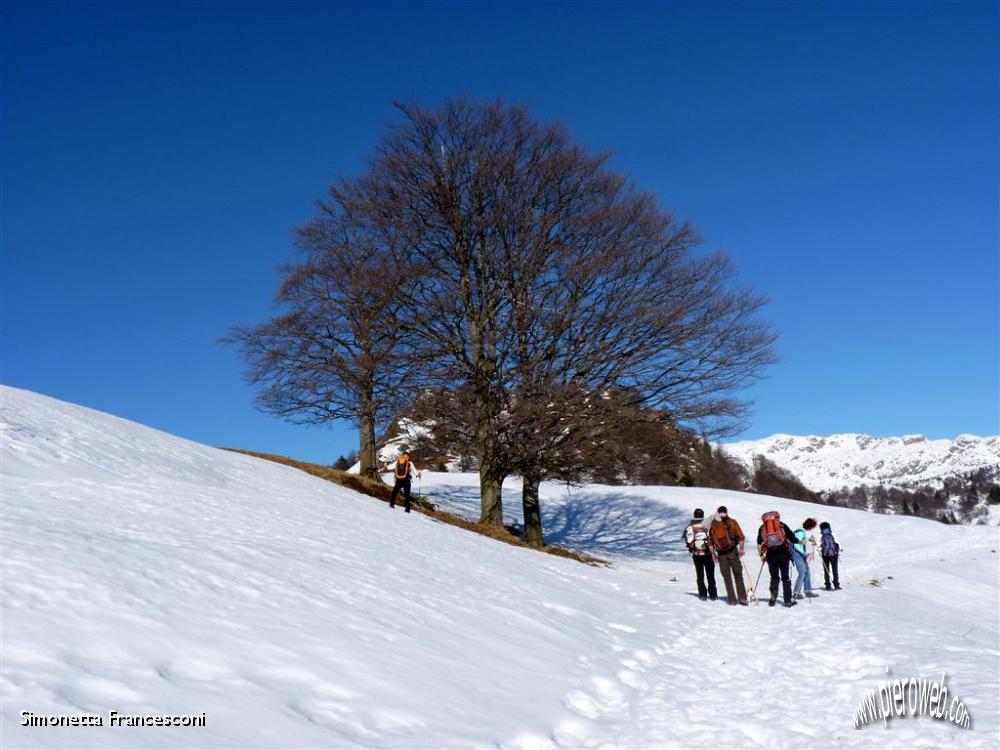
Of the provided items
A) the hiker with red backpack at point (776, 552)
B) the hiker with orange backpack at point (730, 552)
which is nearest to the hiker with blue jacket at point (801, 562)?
the hiker with red backpack at point (776, 552)

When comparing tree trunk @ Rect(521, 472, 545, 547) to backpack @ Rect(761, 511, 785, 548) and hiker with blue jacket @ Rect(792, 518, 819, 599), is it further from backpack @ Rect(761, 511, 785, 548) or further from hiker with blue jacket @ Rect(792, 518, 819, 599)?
backpack @ Rect(761, 511, 785, 548)

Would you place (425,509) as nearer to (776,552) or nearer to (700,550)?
(700,550)

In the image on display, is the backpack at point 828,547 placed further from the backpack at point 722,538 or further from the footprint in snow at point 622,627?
the footprint in snow at point 622,627

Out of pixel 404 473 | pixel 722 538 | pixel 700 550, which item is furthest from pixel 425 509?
pixel 722 538

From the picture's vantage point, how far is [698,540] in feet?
41.1

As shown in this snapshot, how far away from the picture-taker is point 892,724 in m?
4.69

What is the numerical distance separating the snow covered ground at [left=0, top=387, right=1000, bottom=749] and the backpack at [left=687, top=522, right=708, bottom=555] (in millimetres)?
917

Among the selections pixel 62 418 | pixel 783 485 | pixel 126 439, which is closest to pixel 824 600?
pixel 126 439

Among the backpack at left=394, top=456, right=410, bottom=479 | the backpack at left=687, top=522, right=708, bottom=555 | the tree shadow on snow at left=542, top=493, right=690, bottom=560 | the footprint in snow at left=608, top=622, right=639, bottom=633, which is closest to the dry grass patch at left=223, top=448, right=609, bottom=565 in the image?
the backpack at left=394, top=456, right=410, bottom=479

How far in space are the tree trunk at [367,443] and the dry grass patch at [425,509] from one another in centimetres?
58

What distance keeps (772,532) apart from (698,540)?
127cm

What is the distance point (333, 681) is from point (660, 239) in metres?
15.6

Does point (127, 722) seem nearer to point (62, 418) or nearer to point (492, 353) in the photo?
point (62, 418)

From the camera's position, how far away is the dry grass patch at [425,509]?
56.9ft
